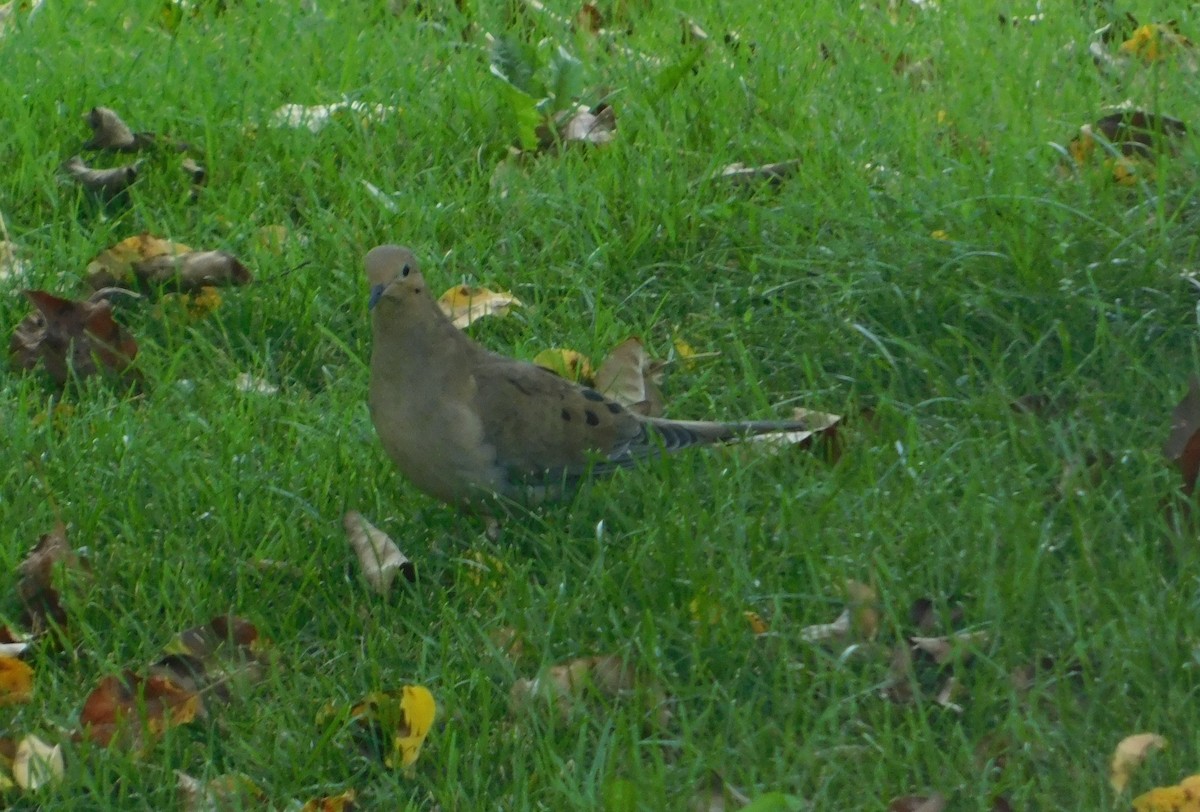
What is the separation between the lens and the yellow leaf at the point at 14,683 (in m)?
3.27

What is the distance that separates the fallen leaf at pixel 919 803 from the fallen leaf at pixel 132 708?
1.28 metres

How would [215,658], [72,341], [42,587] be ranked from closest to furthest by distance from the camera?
[215,658]
[42,587]
[72,341]

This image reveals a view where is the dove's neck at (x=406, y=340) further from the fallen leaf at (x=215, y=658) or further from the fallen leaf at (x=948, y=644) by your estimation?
the fallen leaf at (x=948, y=644)

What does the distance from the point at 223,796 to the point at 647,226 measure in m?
2.31

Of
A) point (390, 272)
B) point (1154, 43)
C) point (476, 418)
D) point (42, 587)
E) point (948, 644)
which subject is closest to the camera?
point (948, 644)

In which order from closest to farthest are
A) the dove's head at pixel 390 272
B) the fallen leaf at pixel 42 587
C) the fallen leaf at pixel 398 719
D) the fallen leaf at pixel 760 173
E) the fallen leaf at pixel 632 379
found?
the fallen leaf at pixel 398 719 → the fallen leaf at pixel 42 587 → the dove's head at pixel 390 272 → the fallen leaf at pixel 632 379 → the fallen leaf at pixel 760 173

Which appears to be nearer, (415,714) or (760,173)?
(415,714)

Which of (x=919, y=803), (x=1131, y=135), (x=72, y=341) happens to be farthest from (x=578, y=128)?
(x=919, y=803)

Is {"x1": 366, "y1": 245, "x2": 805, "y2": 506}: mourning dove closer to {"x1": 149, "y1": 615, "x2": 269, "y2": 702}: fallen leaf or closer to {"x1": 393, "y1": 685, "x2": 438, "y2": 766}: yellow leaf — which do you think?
{"x1": 149, "y1": 615, "x2": 269, "y2": 702}: fallen leaf

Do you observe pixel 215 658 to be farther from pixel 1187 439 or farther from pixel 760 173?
pixel 760 173

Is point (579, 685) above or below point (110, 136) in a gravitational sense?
above

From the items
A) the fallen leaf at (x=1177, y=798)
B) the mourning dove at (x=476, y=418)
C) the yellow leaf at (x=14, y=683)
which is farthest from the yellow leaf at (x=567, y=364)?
the fallen leaf at (x=1177, y=798)

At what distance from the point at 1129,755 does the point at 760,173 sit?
2.63 meters

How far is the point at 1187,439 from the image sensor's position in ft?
11.8
